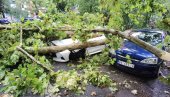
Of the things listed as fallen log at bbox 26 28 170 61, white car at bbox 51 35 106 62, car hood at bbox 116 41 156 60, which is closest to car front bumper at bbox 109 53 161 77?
car hood at bbox 116 41 156 60

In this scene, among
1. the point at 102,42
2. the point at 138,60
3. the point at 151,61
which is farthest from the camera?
the point at 102,42

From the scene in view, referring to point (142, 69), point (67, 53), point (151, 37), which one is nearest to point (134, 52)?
point (142, 69)

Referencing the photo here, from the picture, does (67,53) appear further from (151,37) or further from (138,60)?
(151,37)

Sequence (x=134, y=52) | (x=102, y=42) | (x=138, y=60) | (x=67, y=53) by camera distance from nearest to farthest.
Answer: (x=138, y=60) < (x=134, y=52) < (x=102, y=42) < (x=67, y=53)

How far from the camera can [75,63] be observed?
779 cm

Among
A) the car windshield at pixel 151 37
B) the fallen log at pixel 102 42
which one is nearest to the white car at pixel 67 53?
the fallen log at pixel 102 42

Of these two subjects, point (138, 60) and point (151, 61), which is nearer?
point (151, 61)

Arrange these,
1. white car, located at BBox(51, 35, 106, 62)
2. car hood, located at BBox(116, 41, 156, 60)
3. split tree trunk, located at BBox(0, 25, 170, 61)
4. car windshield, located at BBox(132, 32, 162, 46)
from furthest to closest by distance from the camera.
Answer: white car, located at BBox(51, 35, 106, 62) < car windshield, located at BBox(132, 32, 162, 46) < car hood, located at BBox(116, 41, 156, 60) < split tree trunk, located at BBox(0, 25, 170, 61)

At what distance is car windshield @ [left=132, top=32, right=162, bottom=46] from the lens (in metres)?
6.94

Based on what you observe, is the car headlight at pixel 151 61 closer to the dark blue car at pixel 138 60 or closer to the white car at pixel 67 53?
the dark blue car at pixel 138 60

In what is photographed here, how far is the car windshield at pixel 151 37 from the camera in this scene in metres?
6.94

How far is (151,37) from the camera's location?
719 cm

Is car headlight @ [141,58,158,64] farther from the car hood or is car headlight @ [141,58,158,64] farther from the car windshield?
the car windshield

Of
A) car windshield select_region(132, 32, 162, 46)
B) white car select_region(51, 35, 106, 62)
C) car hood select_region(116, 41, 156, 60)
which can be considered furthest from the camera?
white car select_region(51, 35, 106, 62)
